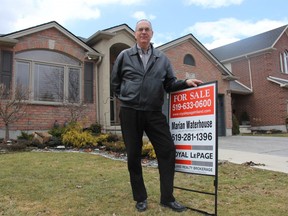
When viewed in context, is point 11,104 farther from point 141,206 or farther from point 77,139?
point 141,206

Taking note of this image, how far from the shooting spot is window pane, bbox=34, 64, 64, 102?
11.2 m

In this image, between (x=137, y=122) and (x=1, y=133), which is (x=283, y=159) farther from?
(x=1, y=133)

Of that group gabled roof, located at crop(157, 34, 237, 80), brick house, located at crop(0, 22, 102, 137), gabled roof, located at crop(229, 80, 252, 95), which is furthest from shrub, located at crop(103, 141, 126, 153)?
gabled roof, located at crop(229, 80, 252, 95)

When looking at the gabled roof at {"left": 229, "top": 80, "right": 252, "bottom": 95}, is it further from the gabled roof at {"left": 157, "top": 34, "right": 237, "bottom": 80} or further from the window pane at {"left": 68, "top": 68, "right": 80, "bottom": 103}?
the window pane at {"left": 68, "top": 68, "right": 80, "bottom": 103}

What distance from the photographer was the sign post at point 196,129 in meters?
3.27

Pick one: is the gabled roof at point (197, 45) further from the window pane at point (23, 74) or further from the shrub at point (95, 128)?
the window pane at point (23, 74)

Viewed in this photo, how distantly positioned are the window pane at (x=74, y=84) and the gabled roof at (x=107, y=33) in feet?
5.42

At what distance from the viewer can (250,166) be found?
6.17m

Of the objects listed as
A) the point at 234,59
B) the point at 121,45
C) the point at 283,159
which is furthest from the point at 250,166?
the point at 234,59

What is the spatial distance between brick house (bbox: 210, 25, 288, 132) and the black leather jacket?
1804 centimetres

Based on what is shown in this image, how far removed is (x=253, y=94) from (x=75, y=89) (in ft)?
48.5

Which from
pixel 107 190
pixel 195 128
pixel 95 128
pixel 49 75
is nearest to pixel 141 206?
pixel 107 190

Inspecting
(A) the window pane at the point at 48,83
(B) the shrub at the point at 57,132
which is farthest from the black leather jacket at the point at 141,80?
(A) the window pane at the point at 48,83

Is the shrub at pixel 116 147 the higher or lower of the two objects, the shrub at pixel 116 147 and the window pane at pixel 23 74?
the lower
